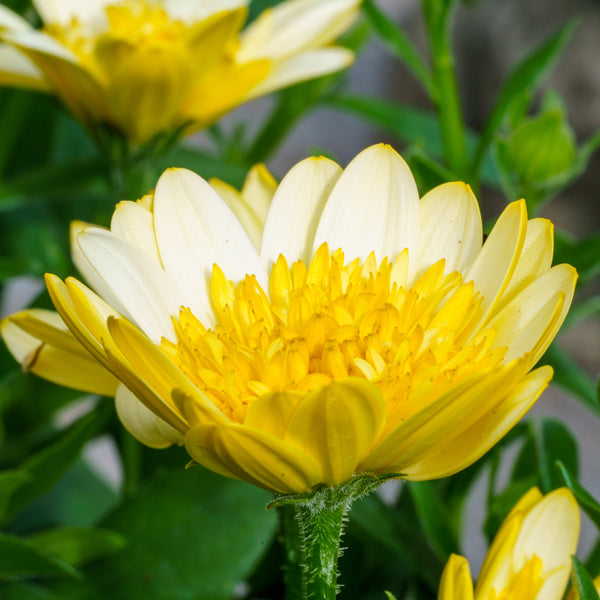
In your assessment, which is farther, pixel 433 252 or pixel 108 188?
pixel 108 188

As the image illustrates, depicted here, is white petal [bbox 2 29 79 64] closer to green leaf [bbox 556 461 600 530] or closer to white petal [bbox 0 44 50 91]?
white petal [bbox 0 44 50 91]

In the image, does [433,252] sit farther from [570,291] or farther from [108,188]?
[108,188]

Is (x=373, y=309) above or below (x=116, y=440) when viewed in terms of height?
above

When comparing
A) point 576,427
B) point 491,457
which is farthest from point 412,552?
point 576,427

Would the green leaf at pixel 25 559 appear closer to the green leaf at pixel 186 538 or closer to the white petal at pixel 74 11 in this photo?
the green leaf at pixel 186 538

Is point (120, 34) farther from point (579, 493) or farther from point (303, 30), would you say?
point (579, 493)

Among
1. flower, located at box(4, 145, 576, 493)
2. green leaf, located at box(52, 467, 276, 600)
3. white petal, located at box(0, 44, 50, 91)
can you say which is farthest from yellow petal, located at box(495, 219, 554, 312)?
white petal, located at box(0, 44, 50, 91)

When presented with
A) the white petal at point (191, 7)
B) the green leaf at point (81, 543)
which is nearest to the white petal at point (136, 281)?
the green leaf at point (81, 543)
